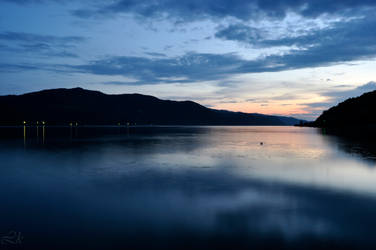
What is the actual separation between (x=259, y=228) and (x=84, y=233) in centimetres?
550

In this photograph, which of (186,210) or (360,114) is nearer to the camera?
(186,210)

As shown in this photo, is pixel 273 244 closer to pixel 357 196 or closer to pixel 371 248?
pixel 371 248

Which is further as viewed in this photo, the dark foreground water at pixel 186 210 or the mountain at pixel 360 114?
the mountain at pixel 360 114

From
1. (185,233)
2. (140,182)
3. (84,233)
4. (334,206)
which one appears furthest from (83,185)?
(334,206)

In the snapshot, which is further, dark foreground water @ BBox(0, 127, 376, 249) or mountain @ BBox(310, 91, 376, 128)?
mountain @ BBox(310, 91, 376, 128)

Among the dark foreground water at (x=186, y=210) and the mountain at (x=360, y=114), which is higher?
the mountain at (x=360, y=114)

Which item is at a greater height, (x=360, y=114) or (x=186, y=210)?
(x=360, y=114)

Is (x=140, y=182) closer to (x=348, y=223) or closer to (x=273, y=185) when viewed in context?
(x=273, y=185)

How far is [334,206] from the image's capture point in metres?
11.2

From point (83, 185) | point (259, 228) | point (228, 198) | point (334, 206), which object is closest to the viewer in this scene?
point (259, 228)

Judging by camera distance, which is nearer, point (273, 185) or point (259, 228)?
point (259, 228)

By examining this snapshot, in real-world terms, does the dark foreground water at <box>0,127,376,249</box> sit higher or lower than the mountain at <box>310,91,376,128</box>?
lower

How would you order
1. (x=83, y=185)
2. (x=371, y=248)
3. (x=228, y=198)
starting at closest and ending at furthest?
(x=371, y=248) < (x=228, y=198) < (x=83, y=185)

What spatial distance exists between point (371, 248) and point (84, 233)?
27.0 ft
